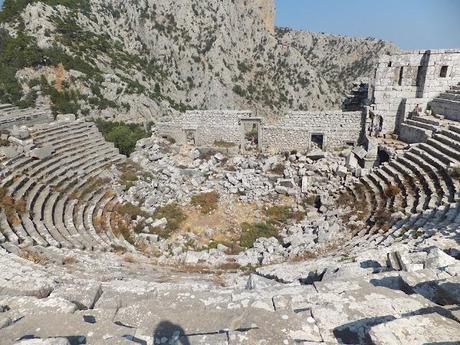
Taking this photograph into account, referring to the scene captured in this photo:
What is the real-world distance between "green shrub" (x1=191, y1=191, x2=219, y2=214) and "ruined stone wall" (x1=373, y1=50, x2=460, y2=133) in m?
10.4

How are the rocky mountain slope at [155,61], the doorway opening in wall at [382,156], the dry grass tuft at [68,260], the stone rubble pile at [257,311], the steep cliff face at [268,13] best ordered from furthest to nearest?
the steep cliff face at [268,13] < the rocky mountain slope at [155,61] < the doorway opening in wall at [382,156] < the dry grass tuft at [68,260] < the stone rubble pile at [257,311]

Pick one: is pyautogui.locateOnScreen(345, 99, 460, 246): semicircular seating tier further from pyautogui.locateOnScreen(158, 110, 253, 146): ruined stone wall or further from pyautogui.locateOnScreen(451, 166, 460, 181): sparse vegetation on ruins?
pyautogui.locateOnScreen(158, 110, 253, 146): ruined stone wall

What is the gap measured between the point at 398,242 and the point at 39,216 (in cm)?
1143

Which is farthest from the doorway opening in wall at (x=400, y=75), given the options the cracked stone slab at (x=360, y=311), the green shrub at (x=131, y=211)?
the cracked stone slab at (x=360, y=311)

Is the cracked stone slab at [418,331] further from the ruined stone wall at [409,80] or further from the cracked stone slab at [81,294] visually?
the ruined stone wall at [409,80]

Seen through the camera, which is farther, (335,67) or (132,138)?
(335,67)

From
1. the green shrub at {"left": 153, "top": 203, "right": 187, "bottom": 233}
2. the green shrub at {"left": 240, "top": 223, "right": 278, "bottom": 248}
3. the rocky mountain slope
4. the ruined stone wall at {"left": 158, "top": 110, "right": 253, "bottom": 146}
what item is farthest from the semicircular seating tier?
the rocky mountain slope

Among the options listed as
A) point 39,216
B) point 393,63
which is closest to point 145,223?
point 39,216

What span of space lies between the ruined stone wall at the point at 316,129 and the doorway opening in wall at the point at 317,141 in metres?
0.31

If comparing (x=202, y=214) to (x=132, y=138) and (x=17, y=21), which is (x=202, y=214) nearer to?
(x=132, y=138)

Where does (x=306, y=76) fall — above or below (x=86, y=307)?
above

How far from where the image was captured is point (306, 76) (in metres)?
63.2

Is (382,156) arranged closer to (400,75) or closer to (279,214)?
(400,75)

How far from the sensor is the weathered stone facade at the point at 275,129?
18.5 m
